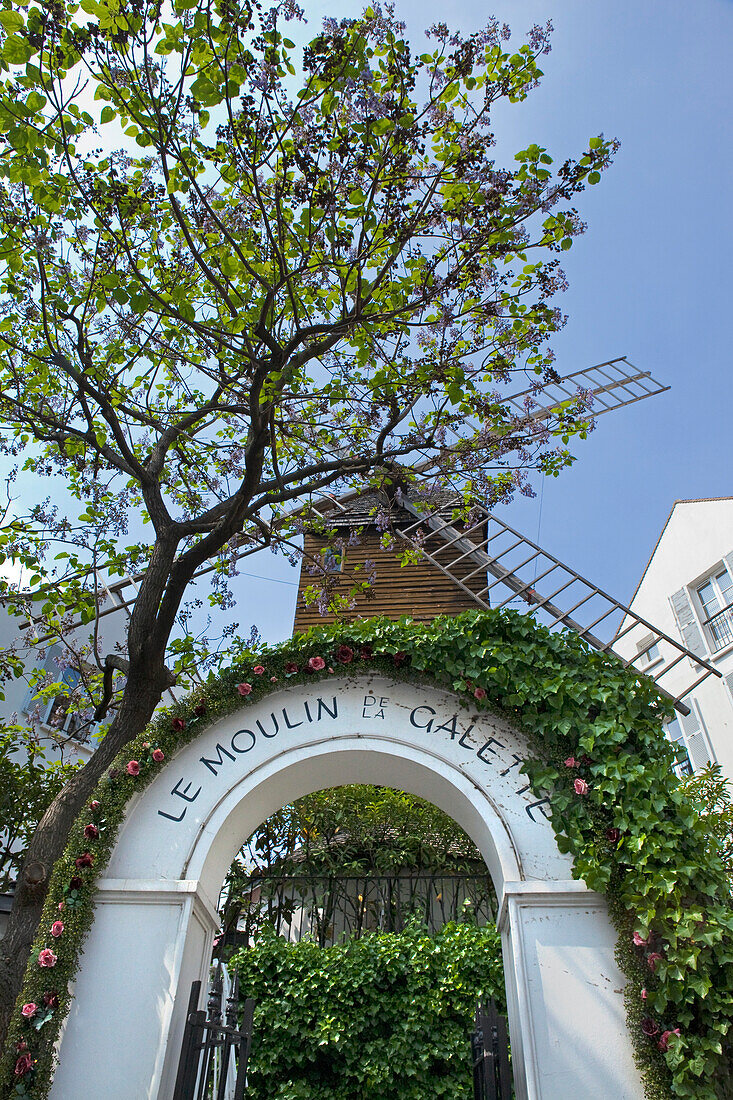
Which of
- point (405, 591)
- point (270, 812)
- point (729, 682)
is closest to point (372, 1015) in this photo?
point (270, 812)

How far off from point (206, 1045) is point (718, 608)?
14034 mm

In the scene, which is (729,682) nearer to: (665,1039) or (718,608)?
(718,608)

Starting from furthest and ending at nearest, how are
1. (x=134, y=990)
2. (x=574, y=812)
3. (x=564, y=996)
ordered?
(x=574, y=812) < (x=134, y=990) < (x=564, y=996)

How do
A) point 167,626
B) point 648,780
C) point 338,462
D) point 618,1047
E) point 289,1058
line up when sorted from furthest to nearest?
point 289,1058
point 338,462
point 167,626
point 648,780
point 618,1047

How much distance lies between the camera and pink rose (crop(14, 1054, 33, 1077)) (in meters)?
4.46

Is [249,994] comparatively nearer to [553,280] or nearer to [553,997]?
[553,997]

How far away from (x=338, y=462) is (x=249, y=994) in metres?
5.35

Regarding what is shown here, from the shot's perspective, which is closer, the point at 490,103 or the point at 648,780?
the point at 648,780

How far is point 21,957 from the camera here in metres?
5.00

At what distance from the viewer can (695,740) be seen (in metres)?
15.5

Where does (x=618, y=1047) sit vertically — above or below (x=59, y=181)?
below

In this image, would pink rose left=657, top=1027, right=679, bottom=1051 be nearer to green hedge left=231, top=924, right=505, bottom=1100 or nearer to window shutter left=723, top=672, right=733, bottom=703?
green hedge left=231, top=924, right=505, bottom=1100

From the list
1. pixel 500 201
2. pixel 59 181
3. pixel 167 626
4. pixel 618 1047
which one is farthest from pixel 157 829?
pixel 500 201

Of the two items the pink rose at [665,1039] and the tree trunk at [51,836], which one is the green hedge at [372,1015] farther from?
the pink rose at [665,1039]
